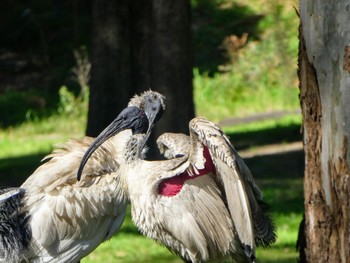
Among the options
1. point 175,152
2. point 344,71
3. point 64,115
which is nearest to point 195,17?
point 64,115

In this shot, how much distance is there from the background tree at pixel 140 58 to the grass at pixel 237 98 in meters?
1.25

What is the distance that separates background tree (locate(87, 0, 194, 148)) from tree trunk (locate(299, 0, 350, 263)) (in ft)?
22.0

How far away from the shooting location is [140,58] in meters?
14.3

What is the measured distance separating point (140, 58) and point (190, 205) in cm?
748

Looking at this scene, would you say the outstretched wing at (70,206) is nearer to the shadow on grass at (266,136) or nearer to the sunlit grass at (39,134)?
the shadow on grass at (266,136)

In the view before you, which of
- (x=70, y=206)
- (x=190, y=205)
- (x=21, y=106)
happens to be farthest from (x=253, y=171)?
(x=21, y=106)

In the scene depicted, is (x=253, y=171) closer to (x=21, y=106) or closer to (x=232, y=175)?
(x=232, y=175)

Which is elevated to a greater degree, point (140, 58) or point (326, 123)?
point (326, 123)

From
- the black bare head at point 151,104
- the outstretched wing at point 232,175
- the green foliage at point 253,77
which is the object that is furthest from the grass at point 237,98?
the outstretched wing at point 232,175

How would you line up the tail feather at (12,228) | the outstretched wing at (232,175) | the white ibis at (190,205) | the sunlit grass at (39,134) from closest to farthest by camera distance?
the outstretched wing at (232,175) → the white ibis at (190,205) → the tail feather at (12,228) → the sunlit grass at (39,134)

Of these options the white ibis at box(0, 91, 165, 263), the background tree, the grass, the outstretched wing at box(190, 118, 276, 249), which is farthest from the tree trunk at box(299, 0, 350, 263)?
the background tree

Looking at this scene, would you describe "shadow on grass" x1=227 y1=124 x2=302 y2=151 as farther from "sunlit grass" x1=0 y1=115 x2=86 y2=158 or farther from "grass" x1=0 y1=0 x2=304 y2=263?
"sunlit grass" x1=0 y1=115 x2=86 y2=158

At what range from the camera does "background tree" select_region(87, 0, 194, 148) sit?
1272 cm

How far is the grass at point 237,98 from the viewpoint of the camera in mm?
13984
